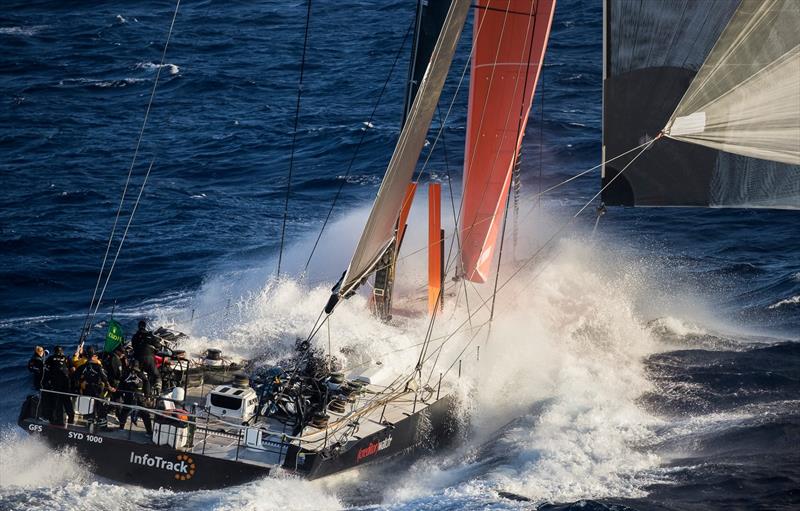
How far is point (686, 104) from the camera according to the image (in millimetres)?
12516

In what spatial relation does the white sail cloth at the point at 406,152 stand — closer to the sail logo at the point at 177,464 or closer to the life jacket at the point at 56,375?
the sail logo at the point at 177,464

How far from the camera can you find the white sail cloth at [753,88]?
39.3 feet

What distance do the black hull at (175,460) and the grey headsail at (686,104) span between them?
18.7ft

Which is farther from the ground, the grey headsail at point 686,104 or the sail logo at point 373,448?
the grey headsail at point 686,104

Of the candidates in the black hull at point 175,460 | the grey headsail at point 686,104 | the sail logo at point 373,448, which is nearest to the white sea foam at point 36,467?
the black hull at point 175,460

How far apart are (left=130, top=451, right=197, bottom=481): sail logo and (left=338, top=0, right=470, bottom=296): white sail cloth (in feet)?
11.4

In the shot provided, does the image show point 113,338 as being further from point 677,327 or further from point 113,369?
point 677,327

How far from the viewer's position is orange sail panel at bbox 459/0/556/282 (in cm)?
2169

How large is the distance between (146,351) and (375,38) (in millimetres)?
30471

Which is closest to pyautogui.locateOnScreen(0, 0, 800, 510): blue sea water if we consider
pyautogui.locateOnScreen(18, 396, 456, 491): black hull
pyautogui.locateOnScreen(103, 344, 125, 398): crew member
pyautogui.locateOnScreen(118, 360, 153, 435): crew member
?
pyautogui.locateOnScreen(18, 396, 456, 491): black hull

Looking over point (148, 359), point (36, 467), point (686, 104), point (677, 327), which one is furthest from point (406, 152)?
point (677, 327)

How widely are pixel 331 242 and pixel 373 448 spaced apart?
39.6ft

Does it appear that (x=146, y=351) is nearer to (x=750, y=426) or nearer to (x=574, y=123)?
(x=750, y=426)

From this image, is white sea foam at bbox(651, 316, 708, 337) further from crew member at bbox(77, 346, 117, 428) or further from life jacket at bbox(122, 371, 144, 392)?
crew member at bbox(77, 346, 117, 428)
